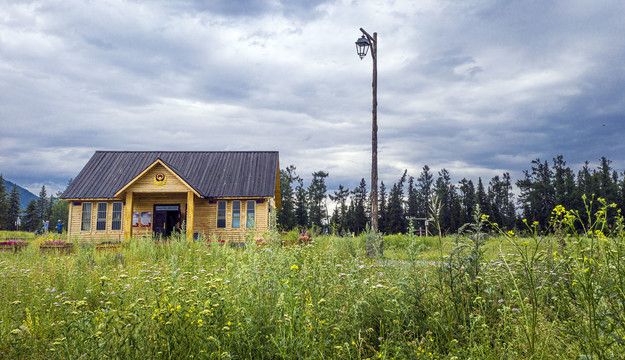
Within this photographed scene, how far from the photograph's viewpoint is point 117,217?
75.8 ft

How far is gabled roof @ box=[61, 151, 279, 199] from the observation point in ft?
74.8

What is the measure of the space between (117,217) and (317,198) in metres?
53.0

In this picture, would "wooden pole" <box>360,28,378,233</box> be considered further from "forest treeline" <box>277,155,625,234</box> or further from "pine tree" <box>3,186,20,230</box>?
"pine tree" <box>3,186,20,230</box>

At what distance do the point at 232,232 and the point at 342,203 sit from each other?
58596mm

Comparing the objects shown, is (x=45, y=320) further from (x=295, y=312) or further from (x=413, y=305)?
(x=413, y=305)

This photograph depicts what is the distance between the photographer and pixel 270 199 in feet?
77.0

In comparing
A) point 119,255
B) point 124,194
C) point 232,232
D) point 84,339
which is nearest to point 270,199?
point 232,232

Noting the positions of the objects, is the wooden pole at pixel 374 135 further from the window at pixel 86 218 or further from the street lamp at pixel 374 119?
the window at pixel 86 218

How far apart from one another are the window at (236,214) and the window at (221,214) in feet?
1.78

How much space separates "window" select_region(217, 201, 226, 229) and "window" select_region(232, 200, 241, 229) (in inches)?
21.4

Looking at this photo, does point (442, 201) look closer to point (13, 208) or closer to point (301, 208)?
point (301, 208)

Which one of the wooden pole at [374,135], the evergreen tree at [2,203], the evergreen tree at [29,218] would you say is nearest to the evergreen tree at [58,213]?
the evergreen tree at [29,218]

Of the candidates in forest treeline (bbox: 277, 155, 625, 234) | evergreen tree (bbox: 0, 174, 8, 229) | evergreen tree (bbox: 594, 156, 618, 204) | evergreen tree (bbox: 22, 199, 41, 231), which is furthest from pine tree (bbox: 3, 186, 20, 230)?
evergreen tree (bbox: 594, 156, 618, 204)

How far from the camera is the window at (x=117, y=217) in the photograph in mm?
22953
